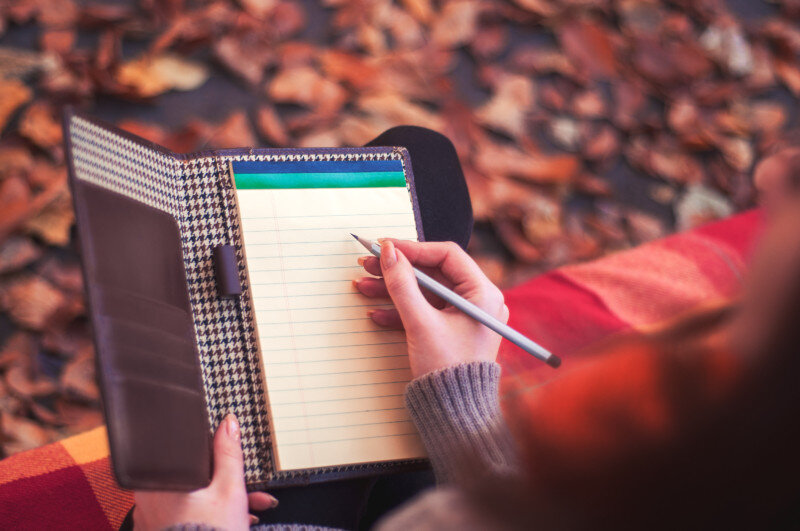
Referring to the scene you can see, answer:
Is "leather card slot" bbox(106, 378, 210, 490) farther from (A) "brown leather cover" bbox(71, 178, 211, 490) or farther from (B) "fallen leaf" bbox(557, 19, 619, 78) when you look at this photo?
(B) "fallen leaf" bbox(557, 19, 619, 78)

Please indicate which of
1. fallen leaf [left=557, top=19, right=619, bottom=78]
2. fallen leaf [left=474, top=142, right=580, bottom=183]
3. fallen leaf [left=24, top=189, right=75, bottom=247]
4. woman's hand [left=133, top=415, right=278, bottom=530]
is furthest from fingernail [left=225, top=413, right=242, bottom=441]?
fallen leaf [left=557, top=19, right=619, bottom=78]

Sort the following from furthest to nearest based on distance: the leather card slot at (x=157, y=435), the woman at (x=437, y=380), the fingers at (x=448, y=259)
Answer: the fingers at (x=448, y=259), the woman at (x=437, y=380), the leather card slot at (x=157, y=435)

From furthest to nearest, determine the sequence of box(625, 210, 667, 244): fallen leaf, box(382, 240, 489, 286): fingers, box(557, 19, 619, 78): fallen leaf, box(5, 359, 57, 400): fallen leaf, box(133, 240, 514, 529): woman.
Result: box(557, 19, 619, 78): fallen leaf, box(625, 210, 667, 244): fallen leaf, box(5, 359, 57, 400): fallen leaf, box(382, 240, 489, 286): fingers, box(133, 240, 514, 529): woman

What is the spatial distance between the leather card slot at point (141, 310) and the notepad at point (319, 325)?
0.07 metres

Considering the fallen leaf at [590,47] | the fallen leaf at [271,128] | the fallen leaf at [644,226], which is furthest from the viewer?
the fallen leaf at [590,47]

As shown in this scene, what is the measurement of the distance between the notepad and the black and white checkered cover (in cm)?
1

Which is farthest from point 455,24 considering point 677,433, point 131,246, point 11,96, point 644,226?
point 677,433

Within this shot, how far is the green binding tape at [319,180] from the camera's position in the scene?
2.28ft

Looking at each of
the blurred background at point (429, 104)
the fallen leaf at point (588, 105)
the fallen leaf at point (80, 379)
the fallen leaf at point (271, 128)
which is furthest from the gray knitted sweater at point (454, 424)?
the fallen leaf at point (588, 105)

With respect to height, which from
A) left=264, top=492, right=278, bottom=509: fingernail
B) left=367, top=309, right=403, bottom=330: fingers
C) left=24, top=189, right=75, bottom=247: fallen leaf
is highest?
left=367, top=309, right=403, bottom=330: fingers

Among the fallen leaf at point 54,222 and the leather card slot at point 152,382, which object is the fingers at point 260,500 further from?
the fallen leaf at point 54,222

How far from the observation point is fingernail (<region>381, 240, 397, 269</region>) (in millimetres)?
683

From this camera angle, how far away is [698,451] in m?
0.37

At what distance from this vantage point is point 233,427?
633mm
